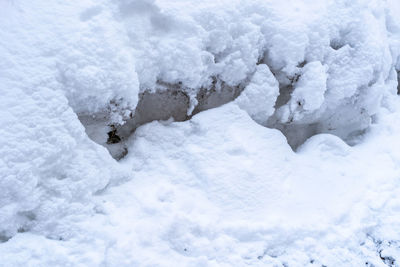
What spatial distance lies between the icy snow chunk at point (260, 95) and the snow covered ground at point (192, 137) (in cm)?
1

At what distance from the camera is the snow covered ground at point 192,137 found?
7.77 feet

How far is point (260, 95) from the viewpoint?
343 cm

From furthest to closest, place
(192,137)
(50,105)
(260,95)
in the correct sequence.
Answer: (260,95) → (192,137) → (50,105)

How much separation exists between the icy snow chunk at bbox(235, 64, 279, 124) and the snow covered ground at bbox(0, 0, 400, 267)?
0.04 feet

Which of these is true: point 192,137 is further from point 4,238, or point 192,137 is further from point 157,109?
point 4,238

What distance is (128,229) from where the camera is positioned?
8.07 ft

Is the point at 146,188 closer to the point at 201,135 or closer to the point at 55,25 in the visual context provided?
the point at 201,135

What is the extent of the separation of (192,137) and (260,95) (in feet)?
2.51

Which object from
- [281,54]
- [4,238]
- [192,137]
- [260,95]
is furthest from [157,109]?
[4,238]

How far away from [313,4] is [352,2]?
54 cm

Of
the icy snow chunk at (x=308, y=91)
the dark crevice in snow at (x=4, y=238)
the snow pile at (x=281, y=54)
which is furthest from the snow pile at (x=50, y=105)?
the icy snow chunk at (x=308, y=91)

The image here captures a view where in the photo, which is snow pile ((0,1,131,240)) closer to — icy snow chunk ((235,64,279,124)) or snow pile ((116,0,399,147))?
snow pile ((116,0,399,147))

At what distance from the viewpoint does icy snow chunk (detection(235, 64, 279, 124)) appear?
340 centimetres

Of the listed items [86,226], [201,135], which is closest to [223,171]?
[201,135]
